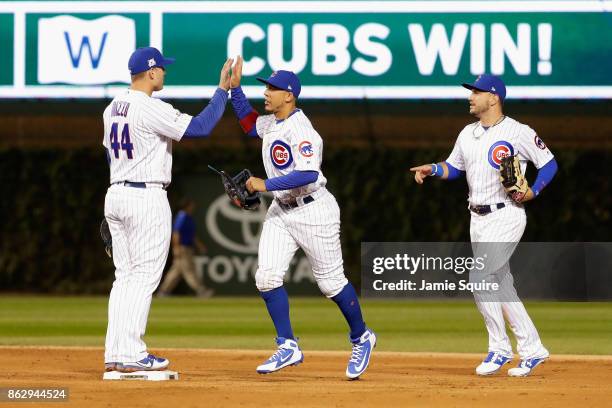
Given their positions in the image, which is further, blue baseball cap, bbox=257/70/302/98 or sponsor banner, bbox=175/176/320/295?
Result: sponsor banner, bbox=175/176/320/295

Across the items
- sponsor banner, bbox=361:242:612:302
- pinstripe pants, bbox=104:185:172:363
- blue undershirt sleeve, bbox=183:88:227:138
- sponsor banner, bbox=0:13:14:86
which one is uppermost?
sponsor banner, bbox=0:13:14:86

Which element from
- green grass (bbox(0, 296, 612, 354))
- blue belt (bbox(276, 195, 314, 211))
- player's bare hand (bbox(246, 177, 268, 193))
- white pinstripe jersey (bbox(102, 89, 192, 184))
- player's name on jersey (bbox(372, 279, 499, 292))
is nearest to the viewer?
white pinstripe jersey (bbox(102, 89, 192, 184))

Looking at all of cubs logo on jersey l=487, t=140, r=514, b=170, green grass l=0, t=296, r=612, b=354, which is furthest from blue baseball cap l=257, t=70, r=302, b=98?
green grass l=0, t=296, r=612, b=354

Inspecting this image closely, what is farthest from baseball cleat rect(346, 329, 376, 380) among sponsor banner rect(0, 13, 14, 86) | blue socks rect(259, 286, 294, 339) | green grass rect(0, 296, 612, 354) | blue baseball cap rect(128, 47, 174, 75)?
sponsor banner rect(0, 13, 14, 86)

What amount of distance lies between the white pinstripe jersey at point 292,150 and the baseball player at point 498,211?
899mm

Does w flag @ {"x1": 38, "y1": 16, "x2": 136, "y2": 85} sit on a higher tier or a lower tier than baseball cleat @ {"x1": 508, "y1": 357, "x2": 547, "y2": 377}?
higher

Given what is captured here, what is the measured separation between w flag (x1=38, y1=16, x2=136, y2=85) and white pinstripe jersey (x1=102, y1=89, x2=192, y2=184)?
1128 centimetres

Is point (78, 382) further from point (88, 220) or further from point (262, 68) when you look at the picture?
point (88, 220)

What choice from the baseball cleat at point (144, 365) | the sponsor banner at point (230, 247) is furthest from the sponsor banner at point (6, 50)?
the baseball cleat at point (144, 365)

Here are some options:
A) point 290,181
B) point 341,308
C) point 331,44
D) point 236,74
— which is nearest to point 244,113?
point 236,74

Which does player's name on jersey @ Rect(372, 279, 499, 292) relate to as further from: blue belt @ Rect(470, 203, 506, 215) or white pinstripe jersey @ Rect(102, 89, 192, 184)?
white pinstripe jersey @ Rect(102, 89, 192, 184)

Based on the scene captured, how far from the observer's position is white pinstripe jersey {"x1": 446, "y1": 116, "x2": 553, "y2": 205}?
8453 mm

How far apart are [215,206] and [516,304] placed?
12790mm

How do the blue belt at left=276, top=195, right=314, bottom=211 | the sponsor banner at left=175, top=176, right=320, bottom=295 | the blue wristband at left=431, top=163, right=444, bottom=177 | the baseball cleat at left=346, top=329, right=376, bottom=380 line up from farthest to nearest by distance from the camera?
the sponsor banner at left=175, top=176, right=320, bottom=295 < the blue wristband at left=431, top=163, right=444, bottom=177 < the blue belt at left=276, top=195, right=314, bottom=211 < the baseball cleat at left=346, top=329, right=376, bottom=380
